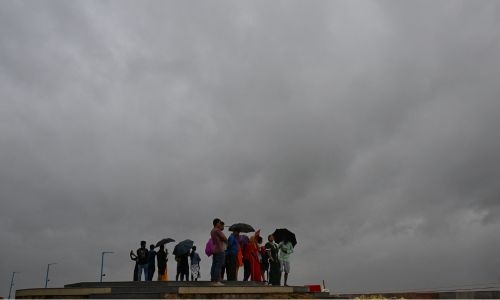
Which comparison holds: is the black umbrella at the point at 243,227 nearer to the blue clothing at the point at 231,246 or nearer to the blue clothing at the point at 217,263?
the blue clothing at the point at 231,246

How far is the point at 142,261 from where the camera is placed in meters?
17.3

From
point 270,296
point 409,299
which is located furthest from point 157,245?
point 409,299

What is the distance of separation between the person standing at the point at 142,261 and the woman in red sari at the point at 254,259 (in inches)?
151

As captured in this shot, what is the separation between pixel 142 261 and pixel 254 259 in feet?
13.5

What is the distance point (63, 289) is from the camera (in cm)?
1341

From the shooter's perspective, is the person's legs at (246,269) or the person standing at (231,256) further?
the person's legs at (246,269)

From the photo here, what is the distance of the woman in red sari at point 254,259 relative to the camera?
1720 centimetres

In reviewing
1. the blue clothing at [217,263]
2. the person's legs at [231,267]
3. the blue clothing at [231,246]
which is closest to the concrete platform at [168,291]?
the blue clothing at [217,263]

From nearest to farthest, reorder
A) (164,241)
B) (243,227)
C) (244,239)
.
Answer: (243,227)
(244,239)
(164,241)

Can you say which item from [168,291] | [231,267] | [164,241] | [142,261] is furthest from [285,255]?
[168,291]

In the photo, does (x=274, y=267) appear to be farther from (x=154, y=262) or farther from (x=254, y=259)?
(x=154, y=262)

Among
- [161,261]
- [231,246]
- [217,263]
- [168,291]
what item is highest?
[161,261]

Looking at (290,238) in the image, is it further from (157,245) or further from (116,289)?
(116,289)

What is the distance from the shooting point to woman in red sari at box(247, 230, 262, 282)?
56.4ft
